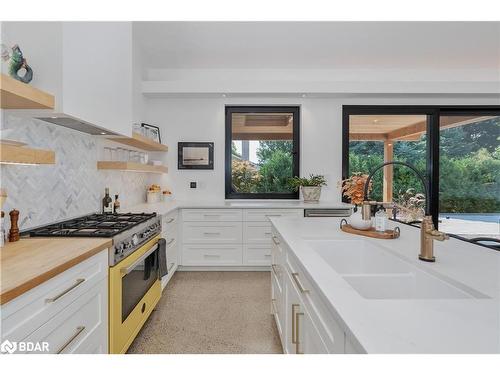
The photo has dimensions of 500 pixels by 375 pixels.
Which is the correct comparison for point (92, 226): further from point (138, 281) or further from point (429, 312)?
point (429, 312)

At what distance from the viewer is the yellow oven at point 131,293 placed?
1.68m

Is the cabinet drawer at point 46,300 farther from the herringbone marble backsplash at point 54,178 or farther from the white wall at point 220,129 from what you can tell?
the white wall at point 220,129

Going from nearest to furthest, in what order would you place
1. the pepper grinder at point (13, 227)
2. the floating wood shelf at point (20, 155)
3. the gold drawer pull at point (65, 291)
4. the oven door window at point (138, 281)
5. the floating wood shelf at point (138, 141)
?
the gold drawer pull at point (65, 291) → the floating wood shelf at point (20, 155) → the pepper grinder at point (13, 227) → the oven door window at point (138, 281) → the floating wood shelf at point (138, 141)

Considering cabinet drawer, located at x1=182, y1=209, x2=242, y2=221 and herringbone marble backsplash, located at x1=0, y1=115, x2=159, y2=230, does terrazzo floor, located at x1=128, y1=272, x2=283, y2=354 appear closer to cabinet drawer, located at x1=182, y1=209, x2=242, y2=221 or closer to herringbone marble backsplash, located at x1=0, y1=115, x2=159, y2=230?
cabinet drawer, located at x1=182, y1=209, x2=242, y2=221

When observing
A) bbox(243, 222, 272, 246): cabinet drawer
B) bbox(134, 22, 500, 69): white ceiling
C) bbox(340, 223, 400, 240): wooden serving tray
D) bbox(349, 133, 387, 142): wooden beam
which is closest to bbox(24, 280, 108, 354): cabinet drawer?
bbox(340, 223, 400, 240): wooden serving tray

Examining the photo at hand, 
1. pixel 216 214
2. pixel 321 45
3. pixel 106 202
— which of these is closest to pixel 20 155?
pixel 106 202

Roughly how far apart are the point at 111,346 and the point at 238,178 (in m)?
2.96

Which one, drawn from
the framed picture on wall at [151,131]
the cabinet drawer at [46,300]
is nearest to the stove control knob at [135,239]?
the cabinet drawer at [46,300]

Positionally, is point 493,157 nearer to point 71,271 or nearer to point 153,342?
point 153,342

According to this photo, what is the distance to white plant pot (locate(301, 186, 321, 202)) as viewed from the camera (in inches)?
156

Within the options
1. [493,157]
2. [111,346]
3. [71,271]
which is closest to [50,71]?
[71,271]

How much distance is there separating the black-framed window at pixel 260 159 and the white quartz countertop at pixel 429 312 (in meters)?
3.08

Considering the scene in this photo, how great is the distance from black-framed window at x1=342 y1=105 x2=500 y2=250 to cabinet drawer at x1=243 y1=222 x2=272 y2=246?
1.58 m

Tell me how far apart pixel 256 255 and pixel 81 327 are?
2.48 m
